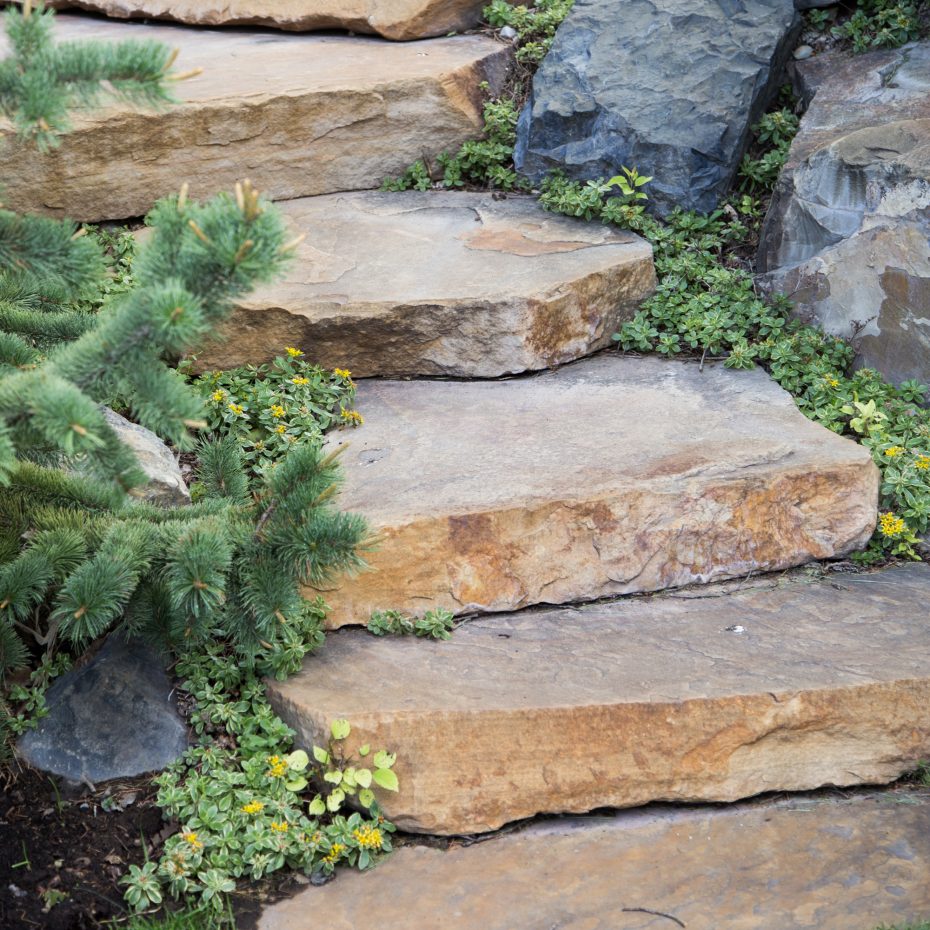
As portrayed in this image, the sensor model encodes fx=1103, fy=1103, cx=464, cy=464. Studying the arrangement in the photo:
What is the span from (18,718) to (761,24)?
13.5 feet

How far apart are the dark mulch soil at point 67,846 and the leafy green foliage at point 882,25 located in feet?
14.2

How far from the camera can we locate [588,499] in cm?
326

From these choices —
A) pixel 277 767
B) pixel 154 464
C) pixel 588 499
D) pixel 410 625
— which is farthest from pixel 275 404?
pixel 277 767

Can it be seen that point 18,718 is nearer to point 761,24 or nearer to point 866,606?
point 866,606

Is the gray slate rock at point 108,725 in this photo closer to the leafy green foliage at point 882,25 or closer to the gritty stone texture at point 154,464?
the gritty stone texture at point 154,464

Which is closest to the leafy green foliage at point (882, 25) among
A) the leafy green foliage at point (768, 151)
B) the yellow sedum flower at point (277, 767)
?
the leafy green foliage at point (768, 151)

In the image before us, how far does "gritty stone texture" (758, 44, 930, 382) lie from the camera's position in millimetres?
3941

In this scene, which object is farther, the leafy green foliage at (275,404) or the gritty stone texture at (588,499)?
the leafy green foliage at (275,404)

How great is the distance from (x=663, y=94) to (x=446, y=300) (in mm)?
1537

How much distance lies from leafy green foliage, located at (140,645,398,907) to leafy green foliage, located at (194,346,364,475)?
0.93 metres

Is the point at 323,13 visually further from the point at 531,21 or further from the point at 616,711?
the point at 616,711

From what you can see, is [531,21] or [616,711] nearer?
[616,711]

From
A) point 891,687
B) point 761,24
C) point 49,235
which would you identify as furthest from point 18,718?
point 761,24

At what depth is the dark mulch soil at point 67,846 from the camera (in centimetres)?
252
